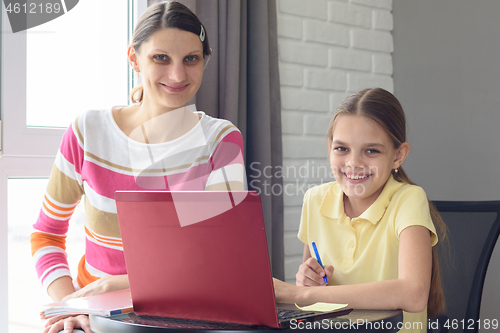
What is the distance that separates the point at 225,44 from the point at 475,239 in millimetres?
1076

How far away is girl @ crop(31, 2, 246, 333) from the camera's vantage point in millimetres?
1133

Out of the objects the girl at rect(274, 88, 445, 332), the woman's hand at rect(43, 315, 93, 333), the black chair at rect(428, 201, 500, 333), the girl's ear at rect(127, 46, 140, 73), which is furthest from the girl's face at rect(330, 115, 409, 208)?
the woman's hand at rect(43, 315, 93, 333)

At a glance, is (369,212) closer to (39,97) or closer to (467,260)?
(467,260)

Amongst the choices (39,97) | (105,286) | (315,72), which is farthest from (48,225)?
(315,72)

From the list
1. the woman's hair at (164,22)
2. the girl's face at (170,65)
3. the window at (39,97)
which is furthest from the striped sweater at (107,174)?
the window at (39,97)

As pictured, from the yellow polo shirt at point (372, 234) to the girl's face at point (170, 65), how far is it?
1.61 feet

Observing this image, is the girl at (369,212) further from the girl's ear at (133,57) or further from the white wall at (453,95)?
the white wall at (453,95)

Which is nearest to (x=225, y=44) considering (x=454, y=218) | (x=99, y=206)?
(x=99, y=206)

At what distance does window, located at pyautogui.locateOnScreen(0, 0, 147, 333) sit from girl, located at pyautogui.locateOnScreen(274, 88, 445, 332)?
35.5 inches

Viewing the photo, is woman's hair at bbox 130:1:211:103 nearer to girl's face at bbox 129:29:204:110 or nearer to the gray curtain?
girl's face at bbox 129:29:204:110

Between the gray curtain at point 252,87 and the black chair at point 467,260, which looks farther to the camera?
the gray curtain at point 252,87

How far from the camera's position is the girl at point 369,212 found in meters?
1.01

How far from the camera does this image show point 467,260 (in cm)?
110

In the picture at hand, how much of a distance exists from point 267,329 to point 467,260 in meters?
0.70
